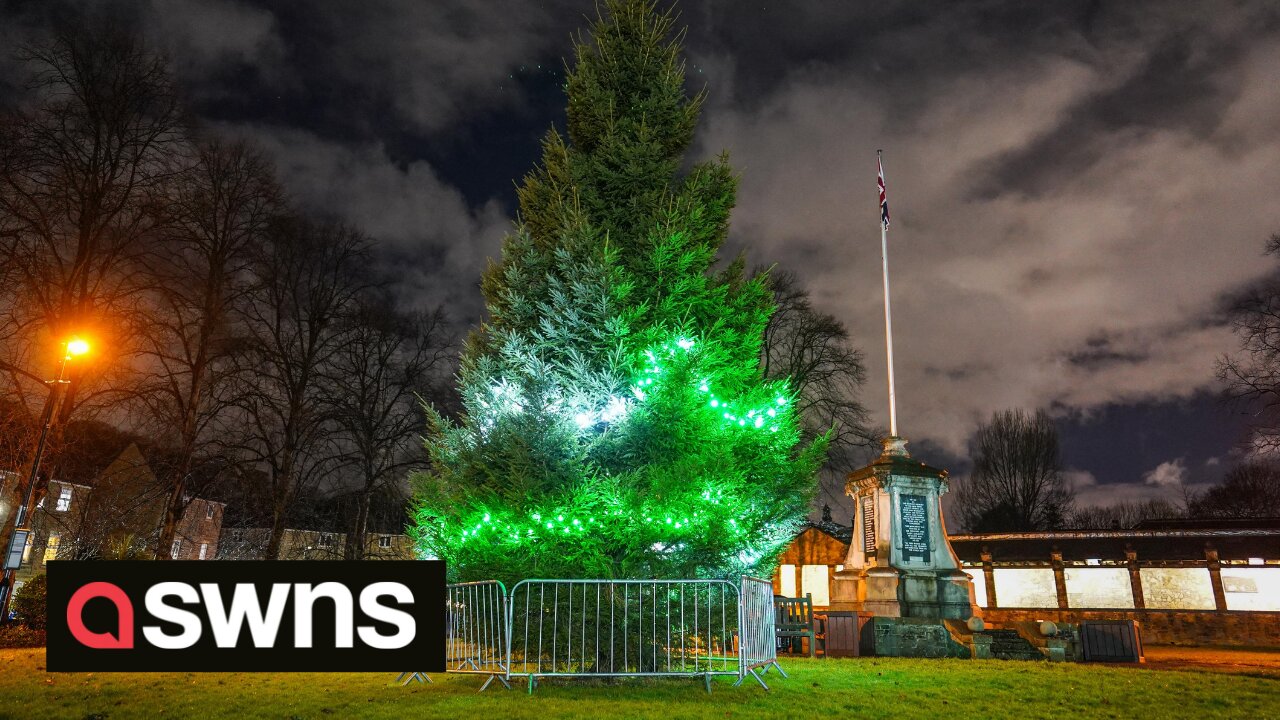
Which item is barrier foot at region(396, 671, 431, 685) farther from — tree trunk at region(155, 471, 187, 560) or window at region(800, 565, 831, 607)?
window at region(800, 565, 831, 607)

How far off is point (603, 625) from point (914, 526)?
40.3 ft

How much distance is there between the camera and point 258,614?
7.35 metres

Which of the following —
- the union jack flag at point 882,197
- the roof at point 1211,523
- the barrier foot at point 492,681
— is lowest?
the barrier foot at point 492,681

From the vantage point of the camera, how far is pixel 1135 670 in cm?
1191

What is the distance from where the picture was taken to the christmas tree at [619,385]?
969 centimetres

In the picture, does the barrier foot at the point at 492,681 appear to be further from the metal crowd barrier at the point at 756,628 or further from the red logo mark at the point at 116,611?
the red logo mark at the point at 116,611

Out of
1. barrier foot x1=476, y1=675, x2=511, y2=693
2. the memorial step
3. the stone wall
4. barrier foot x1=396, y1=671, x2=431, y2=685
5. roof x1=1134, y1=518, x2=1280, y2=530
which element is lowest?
the stone wall

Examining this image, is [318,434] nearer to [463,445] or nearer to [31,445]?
[31,445]

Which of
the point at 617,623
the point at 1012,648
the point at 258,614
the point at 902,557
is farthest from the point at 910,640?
the point at 258,614

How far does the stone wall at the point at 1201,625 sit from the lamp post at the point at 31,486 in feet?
85.2

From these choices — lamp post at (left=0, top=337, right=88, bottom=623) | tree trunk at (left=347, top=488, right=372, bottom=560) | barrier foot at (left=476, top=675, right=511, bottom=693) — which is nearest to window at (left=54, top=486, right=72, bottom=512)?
tree trunk at (left=347, top=488, right=372, bottom=560)

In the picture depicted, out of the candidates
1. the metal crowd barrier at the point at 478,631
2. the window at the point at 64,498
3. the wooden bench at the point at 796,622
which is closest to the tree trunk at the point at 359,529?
the wooden bench at the point at 796,622

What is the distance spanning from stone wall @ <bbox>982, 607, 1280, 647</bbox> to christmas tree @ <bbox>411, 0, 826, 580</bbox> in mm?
17935

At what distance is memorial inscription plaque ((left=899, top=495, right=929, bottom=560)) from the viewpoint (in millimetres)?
18688
